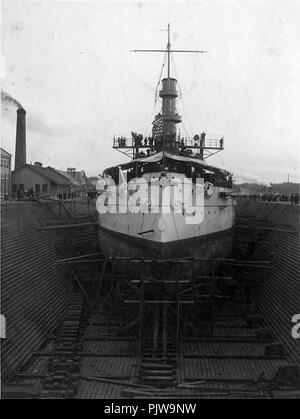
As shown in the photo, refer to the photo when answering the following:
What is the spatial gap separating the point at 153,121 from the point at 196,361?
14.9 metres

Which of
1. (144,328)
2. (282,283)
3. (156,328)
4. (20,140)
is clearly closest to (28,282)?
(144,328)

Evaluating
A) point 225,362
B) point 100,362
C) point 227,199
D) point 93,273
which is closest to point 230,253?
point 227,199

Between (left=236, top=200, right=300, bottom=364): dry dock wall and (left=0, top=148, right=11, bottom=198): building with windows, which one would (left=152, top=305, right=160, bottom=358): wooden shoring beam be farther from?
(left=0, top=148, right=11, bottom=198): building with windows

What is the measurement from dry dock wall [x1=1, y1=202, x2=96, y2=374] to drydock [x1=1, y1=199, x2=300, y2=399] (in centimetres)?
4

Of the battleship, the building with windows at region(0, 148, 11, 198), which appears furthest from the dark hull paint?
the building with windows at region(0, 148, 11, 198)

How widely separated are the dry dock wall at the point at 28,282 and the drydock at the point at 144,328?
1.7 inches

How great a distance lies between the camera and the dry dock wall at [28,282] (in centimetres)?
914

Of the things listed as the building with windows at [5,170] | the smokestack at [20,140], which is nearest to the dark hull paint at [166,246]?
the building with windows at [5,170]

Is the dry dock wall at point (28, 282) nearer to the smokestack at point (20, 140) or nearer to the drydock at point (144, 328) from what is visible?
the drydock at point (144, 328)

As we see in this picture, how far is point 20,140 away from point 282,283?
2630cm

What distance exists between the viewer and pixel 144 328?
1116cm

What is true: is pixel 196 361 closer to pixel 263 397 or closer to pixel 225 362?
pixel 225 362

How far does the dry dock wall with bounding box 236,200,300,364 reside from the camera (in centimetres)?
1049

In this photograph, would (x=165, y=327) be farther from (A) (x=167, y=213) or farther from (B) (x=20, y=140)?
(B) (x=20, y=140)
